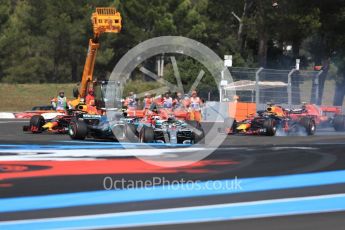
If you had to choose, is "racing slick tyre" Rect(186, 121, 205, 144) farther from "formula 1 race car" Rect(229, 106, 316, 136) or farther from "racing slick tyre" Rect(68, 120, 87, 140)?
"formula 1 race car" Rect(229, 106, 316, 136)

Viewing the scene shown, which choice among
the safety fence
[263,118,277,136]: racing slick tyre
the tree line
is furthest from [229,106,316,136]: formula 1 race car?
the tree line

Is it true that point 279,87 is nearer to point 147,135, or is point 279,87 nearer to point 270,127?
point 270,127

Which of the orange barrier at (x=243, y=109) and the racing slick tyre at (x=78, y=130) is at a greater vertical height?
the orange barrier at (x=243, y=109)

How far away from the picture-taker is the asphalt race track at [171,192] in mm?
6559

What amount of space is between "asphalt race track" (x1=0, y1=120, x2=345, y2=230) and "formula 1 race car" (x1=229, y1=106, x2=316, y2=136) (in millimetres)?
8081

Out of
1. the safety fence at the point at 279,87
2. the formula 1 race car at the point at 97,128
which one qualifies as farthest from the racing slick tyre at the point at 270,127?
the safety fence at the point at 279,87

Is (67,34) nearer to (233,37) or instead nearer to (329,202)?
(233,37)

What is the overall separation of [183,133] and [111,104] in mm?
2997

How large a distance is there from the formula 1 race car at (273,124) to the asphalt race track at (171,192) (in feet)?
26.5

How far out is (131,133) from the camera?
1596 cm

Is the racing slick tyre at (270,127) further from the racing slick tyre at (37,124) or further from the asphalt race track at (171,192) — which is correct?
the asphalt race track at (171,192)

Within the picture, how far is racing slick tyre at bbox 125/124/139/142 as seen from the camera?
1588 centimetres

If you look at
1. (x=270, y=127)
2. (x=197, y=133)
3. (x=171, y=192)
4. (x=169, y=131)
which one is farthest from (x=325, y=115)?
(x=171, y=192)

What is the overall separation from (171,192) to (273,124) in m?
13.0
